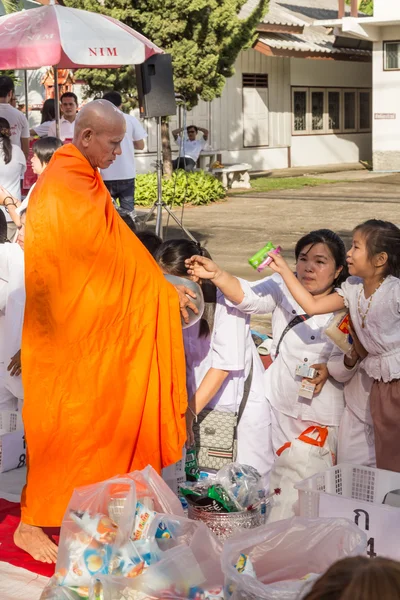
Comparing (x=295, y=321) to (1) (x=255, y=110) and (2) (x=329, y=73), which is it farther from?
(2) (x=329, y=73)

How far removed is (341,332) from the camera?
157 inches

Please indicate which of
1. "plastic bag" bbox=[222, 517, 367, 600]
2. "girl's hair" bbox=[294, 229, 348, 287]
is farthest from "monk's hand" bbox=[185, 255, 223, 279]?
"plastic bag" bbox=[222, 517, 367, 600]

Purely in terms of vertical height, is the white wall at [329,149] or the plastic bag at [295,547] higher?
the white wall at [329,149]

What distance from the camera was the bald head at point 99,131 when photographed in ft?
12.3

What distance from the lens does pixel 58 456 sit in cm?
378

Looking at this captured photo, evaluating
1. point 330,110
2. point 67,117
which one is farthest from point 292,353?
point 330,110

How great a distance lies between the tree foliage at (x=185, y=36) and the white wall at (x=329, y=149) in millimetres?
9539

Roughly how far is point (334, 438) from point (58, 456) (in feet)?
4.02

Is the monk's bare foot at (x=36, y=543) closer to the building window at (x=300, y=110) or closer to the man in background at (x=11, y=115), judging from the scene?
the man in background at (x=11, y=115)

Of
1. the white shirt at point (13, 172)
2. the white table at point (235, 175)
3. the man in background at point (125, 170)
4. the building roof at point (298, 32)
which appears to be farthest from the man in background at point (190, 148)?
the white shirt at point (13, 172)

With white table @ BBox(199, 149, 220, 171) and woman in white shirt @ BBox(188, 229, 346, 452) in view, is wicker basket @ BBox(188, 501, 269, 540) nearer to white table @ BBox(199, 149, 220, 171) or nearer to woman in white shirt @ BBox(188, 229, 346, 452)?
woman in white shirt @ BBox(188, 229, 346, 452)

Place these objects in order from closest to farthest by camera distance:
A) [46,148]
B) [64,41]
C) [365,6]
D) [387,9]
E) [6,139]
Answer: [46,148] < [64,41] < [6,139] < [387,9] < [365,6]

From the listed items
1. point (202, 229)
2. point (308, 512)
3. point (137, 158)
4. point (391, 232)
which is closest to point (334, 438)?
point (308, 512)

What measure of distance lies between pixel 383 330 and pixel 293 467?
2.32 feet
